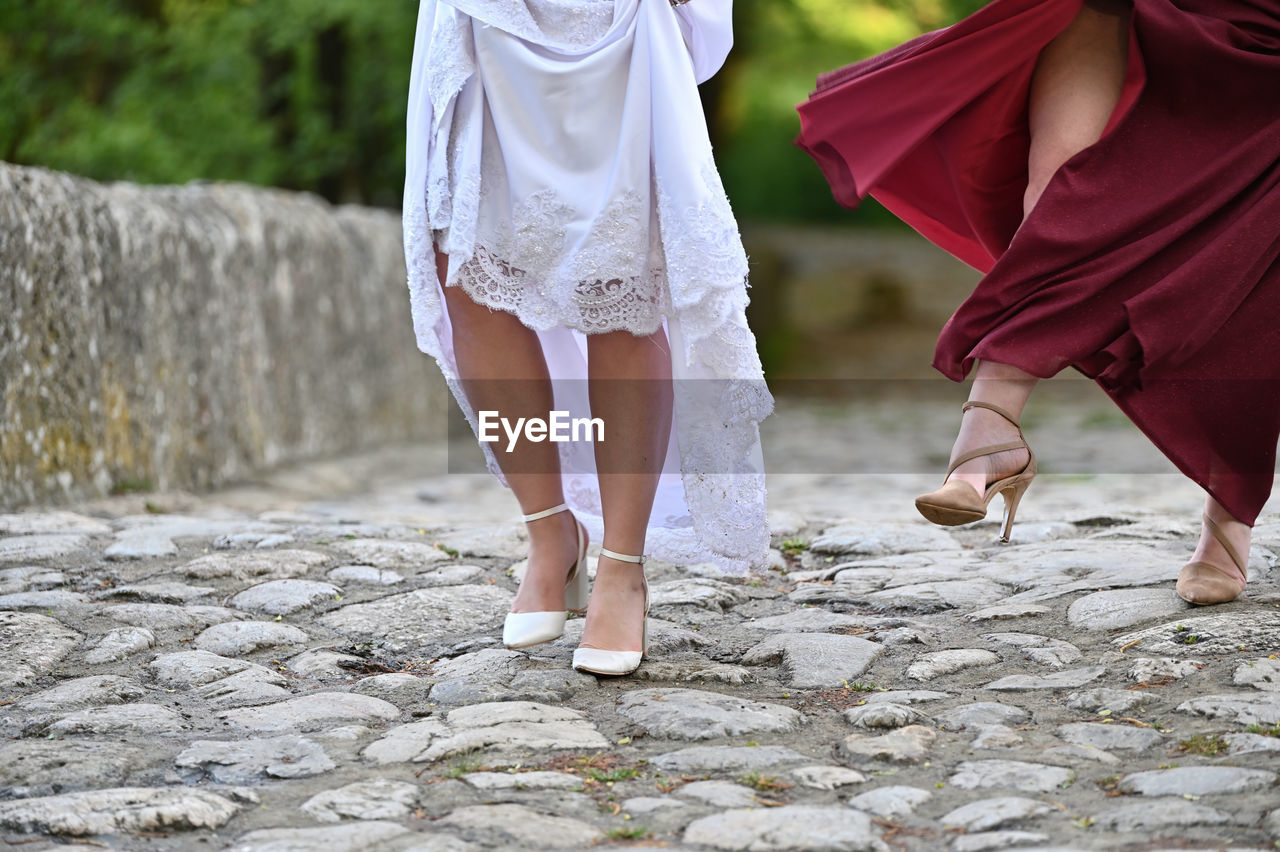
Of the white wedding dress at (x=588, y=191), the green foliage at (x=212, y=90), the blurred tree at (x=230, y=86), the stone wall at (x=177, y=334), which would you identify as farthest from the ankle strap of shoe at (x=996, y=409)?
the green foliage at (x=212, y=90)

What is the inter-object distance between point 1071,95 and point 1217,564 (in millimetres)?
974

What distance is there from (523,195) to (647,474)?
557 mm

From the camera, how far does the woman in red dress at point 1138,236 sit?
2.49m

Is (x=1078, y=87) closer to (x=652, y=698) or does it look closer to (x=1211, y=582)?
(x=1211, y=582)

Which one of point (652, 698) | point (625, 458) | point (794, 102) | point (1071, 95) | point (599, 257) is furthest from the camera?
point (794, 102)

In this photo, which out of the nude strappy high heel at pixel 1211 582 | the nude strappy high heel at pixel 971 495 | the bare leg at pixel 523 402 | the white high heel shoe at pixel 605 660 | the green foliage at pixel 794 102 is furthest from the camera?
the green foliage at pixel 794 102

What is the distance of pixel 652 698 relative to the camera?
7.54 feet

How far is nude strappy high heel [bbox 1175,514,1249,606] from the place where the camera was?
104 inches

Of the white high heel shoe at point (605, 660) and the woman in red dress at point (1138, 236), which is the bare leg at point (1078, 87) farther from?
the white high heel shoe at point (605, 660)

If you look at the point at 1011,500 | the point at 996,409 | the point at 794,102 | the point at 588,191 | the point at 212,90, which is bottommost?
the point at 1011,500

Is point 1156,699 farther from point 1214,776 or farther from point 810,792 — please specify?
point 810,792

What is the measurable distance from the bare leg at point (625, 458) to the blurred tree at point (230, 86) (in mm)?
4335

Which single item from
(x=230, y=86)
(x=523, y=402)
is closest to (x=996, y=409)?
(x=523, y=402)

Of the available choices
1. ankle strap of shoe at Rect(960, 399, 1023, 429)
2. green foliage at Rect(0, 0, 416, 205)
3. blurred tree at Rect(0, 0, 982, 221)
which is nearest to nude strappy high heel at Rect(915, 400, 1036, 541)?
ankle strap of shoe at Rect(960, 399, 1023, 429)
